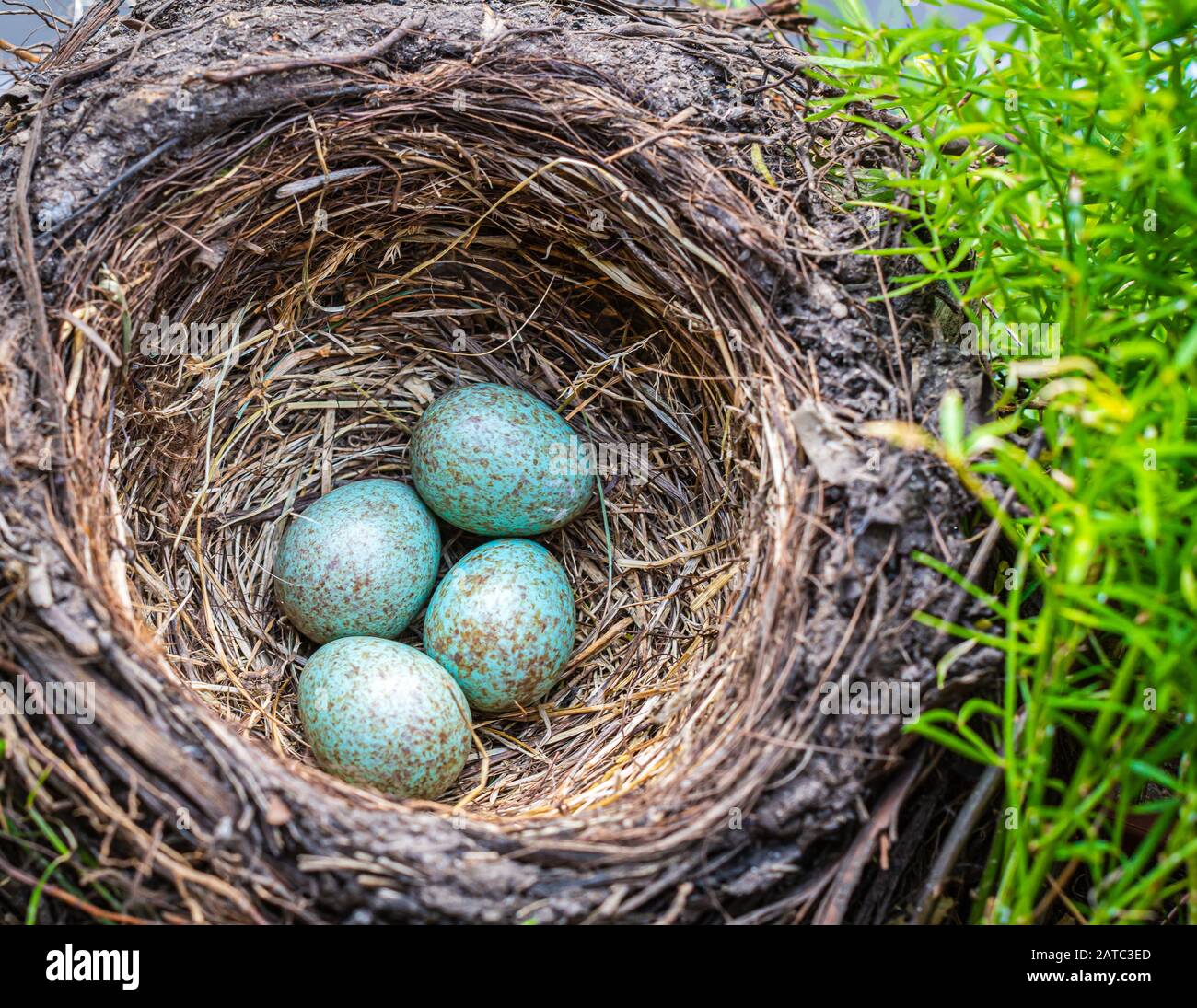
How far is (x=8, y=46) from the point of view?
5.66ft

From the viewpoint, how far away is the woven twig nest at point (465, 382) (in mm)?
1273

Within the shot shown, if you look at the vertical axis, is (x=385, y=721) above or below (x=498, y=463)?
below

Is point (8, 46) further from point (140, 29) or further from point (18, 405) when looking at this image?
point (18, 405)

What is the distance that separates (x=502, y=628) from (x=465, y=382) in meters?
0.57

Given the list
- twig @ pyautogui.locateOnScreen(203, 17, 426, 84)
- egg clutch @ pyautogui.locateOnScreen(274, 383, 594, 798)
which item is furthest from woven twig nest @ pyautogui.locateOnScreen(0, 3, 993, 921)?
egg clutch @ pyautogui.locateOnScreen(274, 383, 594, 798)

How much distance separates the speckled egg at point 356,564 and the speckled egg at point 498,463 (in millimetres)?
90

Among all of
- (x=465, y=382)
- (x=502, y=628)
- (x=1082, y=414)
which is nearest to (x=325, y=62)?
(x=465, y=382)

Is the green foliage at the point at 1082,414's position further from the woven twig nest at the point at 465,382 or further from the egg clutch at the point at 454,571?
the egg clutch at the point at 454,571

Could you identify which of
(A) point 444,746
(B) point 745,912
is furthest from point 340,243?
(B) point 745,912

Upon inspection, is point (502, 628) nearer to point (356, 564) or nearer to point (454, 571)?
point (454, 571)

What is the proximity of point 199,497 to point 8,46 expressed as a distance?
0.90 m

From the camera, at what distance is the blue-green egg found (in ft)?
5.21

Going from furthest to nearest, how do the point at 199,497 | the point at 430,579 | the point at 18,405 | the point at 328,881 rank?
1. the point at 430,579
2. the point at 199,497
3. the point at 18,405
4. the point at 328,881

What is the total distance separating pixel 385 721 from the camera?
1.59 meters
